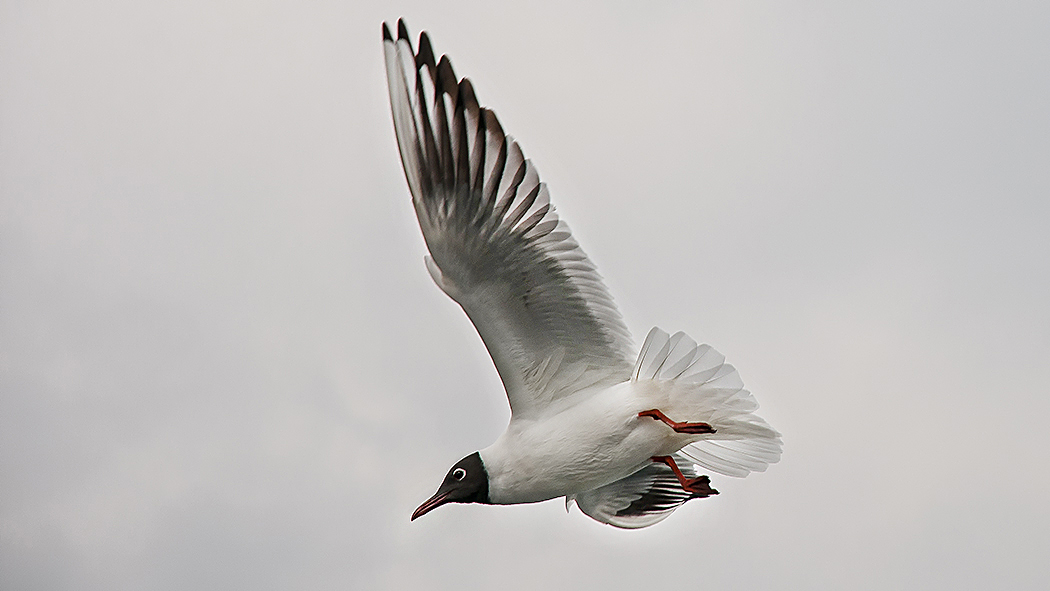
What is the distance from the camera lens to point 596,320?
5.39 meters

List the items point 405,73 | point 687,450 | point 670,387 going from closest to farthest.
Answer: point 405,73 < point 670,387 < point 687,450

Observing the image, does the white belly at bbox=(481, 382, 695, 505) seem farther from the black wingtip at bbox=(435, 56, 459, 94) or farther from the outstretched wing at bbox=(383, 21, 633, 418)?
the black wingtip at bbox=(435, 56, 459, 94)

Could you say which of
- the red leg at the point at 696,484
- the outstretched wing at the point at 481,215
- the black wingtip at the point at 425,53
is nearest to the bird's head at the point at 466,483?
the outstretched wing at the point at 481,215

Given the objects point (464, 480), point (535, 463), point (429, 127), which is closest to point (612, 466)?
point (535, 463)

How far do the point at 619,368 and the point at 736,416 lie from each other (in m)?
0.54

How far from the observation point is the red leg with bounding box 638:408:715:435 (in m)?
5.14

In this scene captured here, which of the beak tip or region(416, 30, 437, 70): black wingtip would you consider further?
the beak tip

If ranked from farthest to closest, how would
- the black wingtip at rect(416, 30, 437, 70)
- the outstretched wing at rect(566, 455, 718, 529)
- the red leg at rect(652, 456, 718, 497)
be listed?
the outstretched wing at rect(566, 455, 718, 529)
the red leg at rect(652, 456, 718, 497)
the black wingtip at rect(416, 30, 437, 70)

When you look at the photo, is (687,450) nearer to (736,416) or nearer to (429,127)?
(736,416)

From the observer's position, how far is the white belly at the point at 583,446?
526 cm

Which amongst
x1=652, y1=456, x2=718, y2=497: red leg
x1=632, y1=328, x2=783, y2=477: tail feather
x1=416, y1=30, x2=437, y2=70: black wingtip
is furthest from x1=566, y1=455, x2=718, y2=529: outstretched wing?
x1=416, y1=30, x2=437, y2=70: black wingtip

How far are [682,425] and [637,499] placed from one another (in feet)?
3.56

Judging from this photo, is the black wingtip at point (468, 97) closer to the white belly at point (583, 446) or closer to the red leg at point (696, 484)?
Answer: the white belly at point (583, 446)

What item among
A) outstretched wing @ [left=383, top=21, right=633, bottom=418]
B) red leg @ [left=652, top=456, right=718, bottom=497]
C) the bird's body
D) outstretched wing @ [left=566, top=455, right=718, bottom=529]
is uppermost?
outstretched wing @ [left=383, top=21, right=633, bottom=418]
